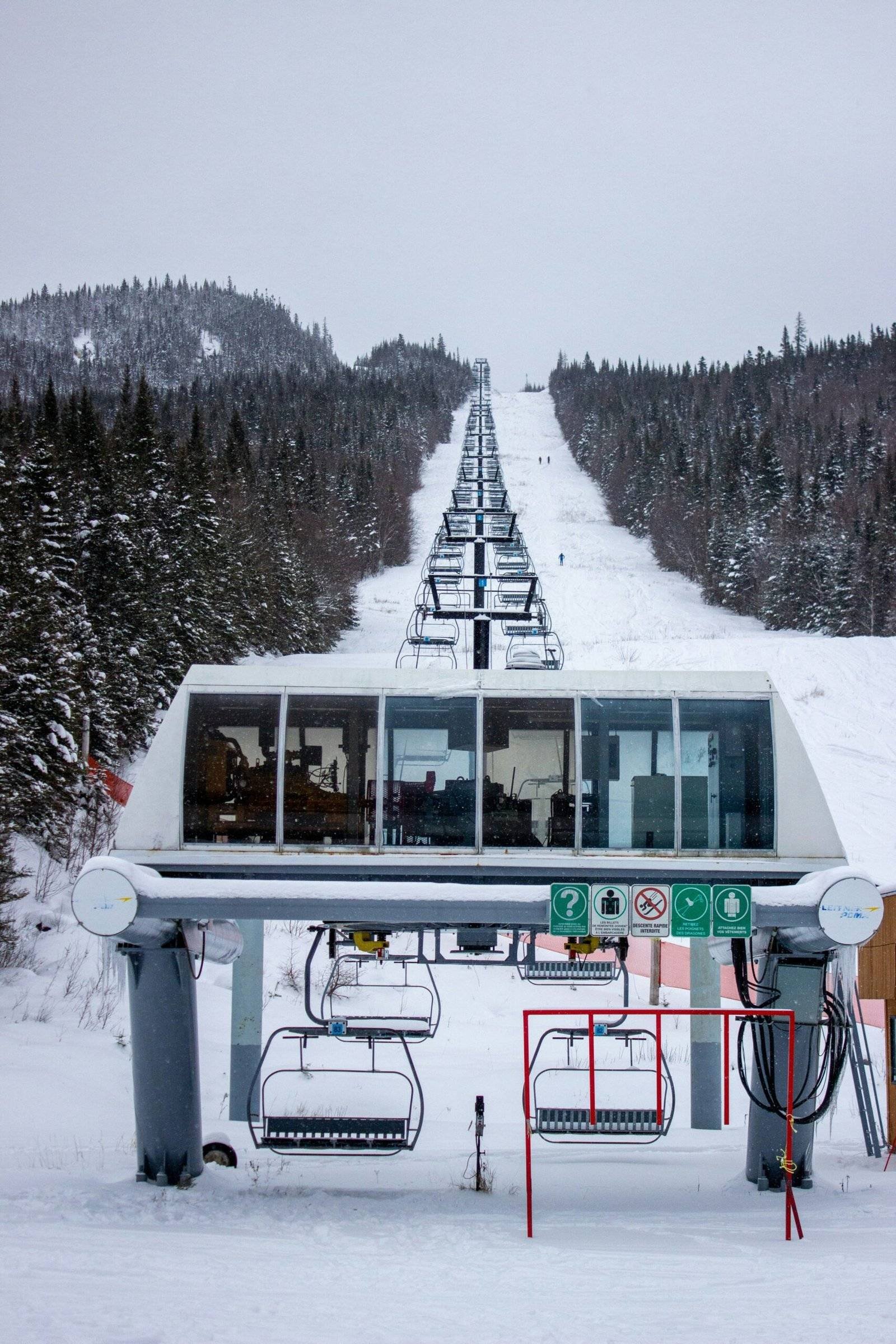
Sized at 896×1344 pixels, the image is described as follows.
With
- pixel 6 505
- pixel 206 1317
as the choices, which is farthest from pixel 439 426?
pixel 206 1317

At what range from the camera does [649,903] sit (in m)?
10.3

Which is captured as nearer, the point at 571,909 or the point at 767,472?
the point at 571,909

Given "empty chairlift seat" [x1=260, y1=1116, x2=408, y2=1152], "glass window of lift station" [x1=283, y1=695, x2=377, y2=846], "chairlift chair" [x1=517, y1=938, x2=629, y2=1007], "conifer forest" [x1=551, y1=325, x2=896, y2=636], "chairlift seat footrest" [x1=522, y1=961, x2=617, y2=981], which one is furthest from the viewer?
"conifer forest" [x1=551, y1=325, x2=896, y2=636]

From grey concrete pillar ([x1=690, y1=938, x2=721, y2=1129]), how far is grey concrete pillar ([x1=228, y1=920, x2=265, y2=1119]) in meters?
5.98

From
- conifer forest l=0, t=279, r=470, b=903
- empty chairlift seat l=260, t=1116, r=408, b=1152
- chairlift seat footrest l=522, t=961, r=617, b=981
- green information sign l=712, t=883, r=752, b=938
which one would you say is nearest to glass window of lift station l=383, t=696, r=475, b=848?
green information sign l=712, t=883, r=752, b=938

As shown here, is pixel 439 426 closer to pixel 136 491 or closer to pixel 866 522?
pixel 866 522

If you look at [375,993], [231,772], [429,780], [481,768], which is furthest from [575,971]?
[375,993]

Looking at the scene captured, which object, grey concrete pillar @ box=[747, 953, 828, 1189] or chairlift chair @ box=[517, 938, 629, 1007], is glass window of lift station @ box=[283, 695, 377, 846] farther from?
grey concrete pillar @ box=[747, 953, 828, 1189]

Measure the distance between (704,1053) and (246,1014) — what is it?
Answer: 6.37 metres

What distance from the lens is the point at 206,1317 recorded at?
673 cm

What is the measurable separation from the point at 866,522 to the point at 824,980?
65627 mm

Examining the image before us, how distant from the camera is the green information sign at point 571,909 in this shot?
10148 mm

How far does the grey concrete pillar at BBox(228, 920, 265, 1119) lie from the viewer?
46.5 feet

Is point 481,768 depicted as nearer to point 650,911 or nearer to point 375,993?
point 650,911
